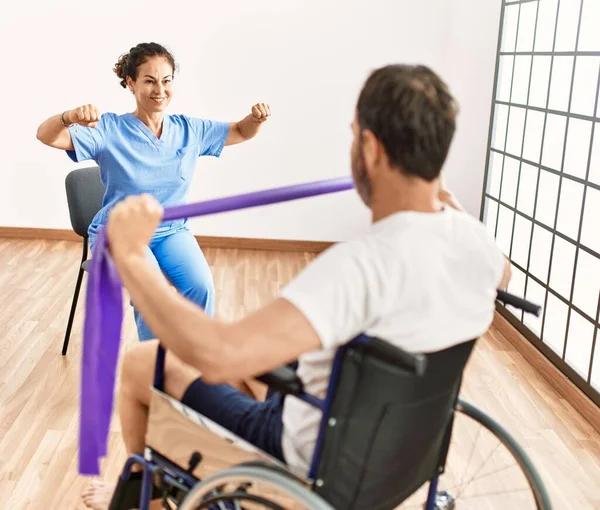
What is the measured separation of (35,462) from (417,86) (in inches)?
→ 61.6

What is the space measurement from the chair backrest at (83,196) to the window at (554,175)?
65.8 inches

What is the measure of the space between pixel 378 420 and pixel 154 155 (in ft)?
5.22

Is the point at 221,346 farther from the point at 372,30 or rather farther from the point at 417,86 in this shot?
the point at 372,30

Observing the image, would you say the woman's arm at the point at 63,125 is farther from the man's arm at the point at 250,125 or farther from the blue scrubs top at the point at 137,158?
the man's arm at the point at 250,125

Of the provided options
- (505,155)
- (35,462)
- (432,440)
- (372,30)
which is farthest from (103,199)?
(372,30)

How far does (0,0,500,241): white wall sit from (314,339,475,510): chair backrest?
126 inches

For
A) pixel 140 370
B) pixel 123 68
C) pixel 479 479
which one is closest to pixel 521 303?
pixel 140 370

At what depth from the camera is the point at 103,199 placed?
258 cm

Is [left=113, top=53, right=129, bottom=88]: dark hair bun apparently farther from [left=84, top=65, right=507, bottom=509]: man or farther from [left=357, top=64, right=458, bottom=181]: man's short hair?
[left=357, top=64, right=458, bottom=181]: man's short hair

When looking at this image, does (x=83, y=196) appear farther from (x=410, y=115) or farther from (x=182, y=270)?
(x=410, y=115)

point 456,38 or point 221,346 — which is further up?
point 456,38

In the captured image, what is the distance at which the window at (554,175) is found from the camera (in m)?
2.75

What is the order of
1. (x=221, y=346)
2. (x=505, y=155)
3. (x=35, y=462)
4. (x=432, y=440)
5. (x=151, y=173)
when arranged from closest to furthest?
1. (x=221, y=346)
2. (x=432, y=440)
3. (x=35, y=462)
4. (x=151, y=173)
5. (x=505, y=155)

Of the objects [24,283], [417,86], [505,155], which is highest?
[417,86]
